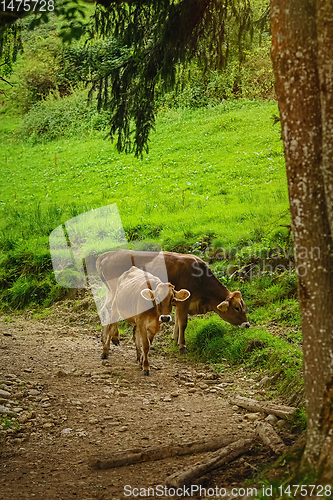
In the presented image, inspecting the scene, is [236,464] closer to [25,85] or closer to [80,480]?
[80,480]

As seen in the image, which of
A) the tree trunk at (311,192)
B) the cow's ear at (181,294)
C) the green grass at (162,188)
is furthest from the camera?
the green grass at (162,188)

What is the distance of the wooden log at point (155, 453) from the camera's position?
4.75m

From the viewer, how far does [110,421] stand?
5.89 m

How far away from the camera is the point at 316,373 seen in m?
3.78

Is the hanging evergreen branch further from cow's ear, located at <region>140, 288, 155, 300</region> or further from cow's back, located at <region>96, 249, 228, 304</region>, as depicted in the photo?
cow's back, located at <region>96, 249, 228, 304</region>

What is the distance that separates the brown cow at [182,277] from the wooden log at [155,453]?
11.9ft

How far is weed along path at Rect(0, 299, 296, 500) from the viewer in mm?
4418

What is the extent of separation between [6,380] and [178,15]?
5.39 metres

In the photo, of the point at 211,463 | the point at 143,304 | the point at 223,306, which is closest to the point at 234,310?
the point at 223,306

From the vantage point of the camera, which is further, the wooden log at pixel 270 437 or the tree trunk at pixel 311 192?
the wooden log at pixel 270 437

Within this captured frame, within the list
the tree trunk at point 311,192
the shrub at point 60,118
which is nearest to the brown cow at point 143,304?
the tree trunk at point 311,192

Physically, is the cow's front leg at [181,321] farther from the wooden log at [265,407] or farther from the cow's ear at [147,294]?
the wooden log at [265,407]

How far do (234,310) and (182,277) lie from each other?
1.18 m

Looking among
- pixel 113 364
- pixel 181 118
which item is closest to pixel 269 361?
pixel 113 364
